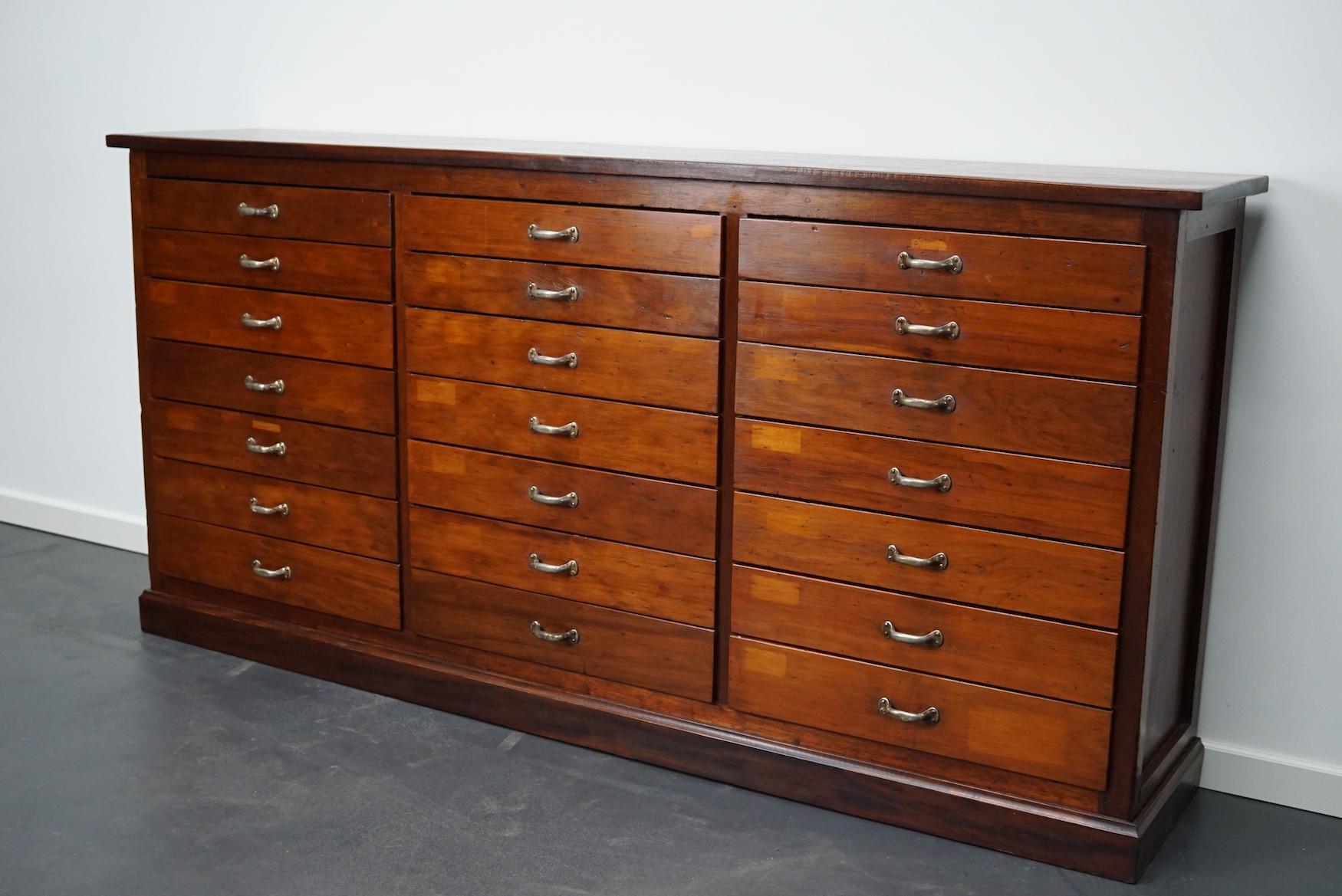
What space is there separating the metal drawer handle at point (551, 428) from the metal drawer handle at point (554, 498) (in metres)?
0.11

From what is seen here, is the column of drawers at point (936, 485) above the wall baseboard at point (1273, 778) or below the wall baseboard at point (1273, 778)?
above

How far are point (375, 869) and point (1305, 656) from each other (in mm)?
1620

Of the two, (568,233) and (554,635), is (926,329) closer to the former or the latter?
(568,233)

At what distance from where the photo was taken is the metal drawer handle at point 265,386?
290 centimetres

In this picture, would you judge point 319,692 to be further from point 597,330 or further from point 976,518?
point 976,518

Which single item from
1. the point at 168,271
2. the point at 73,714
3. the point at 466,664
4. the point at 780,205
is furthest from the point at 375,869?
the point at 168,271

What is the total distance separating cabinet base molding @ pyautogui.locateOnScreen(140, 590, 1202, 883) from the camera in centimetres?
227

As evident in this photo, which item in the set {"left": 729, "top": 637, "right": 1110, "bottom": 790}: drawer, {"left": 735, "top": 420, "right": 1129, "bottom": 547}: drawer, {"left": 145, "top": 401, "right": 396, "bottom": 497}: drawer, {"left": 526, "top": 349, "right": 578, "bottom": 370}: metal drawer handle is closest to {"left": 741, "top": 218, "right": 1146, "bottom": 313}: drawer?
{"left": 735, "top": 420, "right": 1129, "bottom": 547}: drawer

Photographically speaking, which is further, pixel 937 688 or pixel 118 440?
pixel 118 440

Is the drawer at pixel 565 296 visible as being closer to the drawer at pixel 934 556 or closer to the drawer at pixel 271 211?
the drawer at pixel 271 211

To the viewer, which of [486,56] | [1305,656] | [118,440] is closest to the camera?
[1305,656]

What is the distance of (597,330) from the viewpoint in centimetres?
252

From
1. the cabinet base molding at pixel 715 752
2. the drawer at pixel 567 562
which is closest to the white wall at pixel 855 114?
the cabinet base molding at pixel 715 752

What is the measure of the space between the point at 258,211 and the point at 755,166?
1.09 meters
